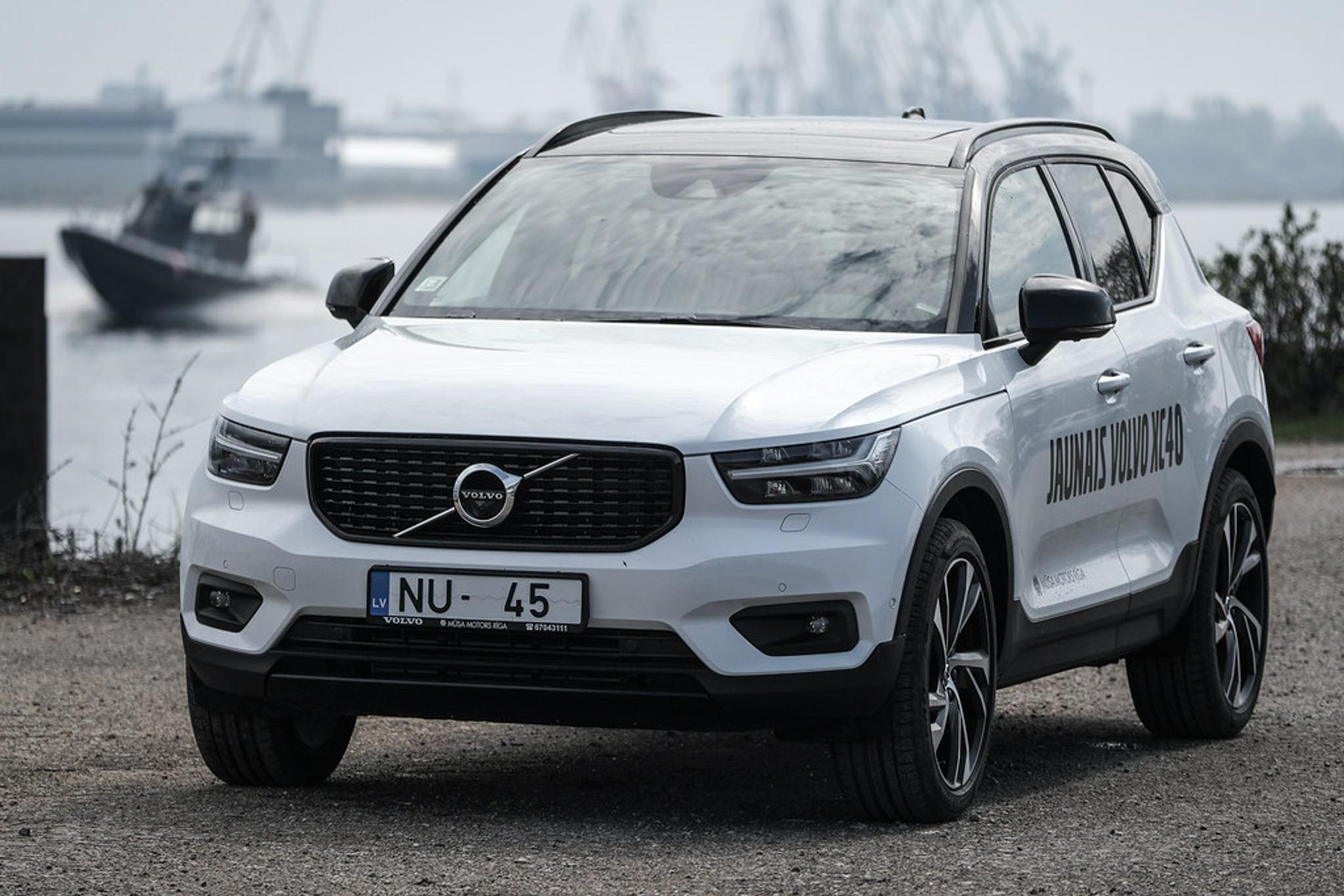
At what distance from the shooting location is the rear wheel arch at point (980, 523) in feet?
17.6

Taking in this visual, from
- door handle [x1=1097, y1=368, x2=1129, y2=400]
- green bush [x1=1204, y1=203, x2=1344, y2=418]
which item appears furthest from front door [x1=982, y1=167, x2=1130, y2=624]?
green bush [x1=1204, y1=203, x2=1344, y2=418]

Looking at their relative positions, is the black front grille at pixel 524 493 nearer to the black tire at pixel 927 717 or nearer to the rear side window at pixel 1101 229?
the black tire at pixel 927 717

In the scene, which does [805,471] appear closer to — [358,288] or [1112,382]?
[1112,382]

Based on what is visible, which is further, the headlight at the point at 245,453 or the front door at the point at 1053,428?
the front door at the point at 1053,428

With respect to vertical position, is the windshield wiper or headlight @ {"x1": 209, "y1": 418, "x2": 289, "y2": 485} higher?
the windshield wiper

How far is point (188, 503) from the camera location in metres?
5.75

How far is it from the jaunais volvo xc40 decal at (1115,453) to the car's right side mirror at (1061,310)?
0.30 m

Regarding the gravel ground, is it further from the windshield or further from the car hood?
the windshield

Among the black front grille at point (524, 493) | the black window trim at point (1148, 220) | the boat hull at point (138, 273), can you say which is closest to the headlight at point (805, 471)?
the black front grille at point (524, 493)

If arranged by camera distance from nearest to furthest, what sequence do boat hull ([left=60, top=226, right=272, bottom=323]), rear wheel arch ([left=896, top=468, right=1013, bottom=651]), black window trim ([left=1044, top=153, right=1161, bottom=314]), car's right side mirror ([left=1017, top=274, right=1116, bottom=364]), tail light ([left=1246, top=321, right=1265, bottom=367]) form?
1. rear wheel arch ([left=896, top=468, right=1013, bottom=651])
2. car's right side mirror ([left=1017, top=274, right=1116, bottom=364])
3. black window trim ([left=1044, top=153, right=1161, bottom=314])
4. tail light ([left=1246, top=321, right=1265, bottom=367])
5. boat hull ([left=60, top=226, right=272, bottom=323])

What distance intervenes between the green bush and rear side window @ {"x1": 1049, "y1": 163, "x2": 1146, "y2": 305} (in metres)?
13.4

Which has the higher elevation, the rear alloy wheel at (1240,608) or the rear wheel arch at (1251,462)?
the rear wheel arch at (1251,462)

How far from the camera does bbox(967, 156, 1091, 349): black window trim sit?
20.0 feet

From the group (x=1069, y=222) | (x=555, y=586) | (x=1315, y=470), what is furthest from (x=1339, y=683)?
(x=1315, y=470)
